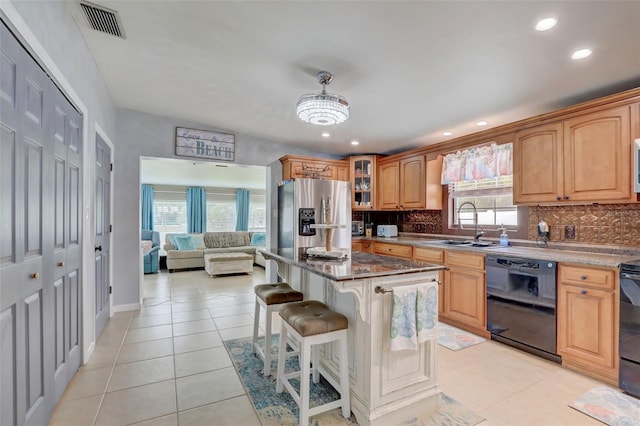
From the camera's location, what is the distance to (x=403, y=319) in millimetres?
1731

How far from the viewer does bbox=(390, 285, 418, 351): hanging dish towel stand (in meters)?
1.70

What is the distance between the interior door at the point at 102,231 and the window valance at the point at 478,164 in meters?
4.07

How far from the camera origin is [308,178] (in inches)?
179

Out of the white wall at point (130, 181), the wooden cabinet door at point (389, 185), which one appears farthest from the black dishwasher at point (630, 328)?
the white wall at point (130, 181)

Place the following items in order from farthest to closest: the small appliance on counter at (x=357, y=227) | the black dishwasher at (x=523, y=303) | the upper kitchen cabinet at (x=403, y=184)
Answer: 1. the small appliance on counter at (x=357, y=227)
2. the upper kitchen cabinet at (x=403, y=184)
3. the black dishwasher at (x=523, y=303)

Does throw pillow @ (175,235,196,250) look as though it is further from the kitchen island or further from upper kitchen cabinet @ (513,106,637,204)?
upper kitchen cabinet @ (513,106,637,204)

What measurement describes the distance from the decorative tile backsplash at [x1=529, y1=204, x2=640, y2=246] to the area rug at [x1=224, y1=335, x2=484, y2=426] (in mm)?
Answer: 2106

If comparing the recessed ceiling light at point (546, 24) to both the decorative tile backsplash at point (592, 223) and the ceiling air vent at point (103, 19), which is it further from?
the ceiling air vent at point (103, 19)

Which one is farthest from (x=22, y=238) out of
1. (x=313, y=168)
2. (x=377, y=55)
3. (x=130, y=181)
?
(x=313, y=168)

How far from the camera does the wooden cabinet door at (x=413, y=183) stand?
4.25 metres

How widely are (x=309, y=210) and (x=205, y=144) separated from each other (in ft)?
5.78

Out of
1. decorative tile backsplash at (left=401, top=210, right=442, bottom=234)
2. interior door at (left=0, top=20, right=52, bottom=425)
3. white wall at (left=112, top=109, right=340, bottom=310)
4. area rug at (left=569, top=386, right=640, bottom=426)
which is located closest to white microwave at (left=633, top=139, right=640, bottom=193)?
area rug at (left=569, top=386, right=640, bottom=426)

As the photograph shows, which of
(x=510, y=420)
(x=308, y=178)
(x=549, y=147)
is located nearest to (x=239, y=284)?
(x=308, y=178)

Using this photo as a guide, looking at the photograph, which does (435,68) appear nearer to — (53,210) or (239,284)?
(53,210)
